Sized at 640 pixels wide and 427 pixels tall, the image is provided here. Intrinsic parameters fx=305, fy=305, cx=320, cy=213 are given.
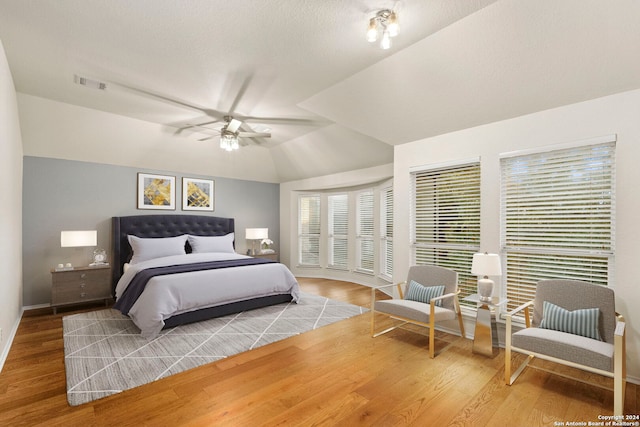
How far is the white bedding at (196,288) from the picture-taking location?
3.64 meters

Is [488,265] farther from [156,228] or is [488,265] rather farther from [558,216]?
[156,228]

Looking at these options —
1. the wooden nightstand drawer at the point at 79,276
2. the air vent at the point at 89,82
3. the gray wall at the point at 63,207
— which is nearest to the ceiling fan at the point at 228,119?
the air vent at the point at 89,82

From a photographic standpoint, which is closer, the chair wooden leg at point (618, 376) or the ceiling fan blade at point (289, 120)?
the chair wooden leg at point (618, 376)

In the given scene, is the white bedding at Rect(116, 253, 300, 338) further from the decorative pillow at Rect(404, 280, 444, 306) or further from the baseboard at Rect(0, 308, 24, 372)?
the decorative pillow at Rect(404, 280, 444, 306)

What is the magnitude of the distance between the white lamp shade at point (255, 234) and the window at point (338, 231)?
1.59m

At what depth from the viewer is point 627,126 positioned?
2.62m

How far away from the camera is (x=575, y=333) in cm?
266

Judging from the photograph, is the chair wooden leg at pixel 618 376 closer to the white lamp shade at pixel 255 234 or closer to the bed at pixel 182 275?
the bed at pixel 182 275

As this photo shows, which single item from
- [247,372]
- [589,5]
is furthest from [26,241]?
[589,5]

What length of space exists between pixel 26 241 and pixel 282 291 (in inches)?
158

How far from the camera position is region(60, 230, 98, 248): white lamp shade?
4633mm

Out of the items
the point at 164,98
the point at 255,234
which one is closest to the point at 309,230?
the point at 255,234

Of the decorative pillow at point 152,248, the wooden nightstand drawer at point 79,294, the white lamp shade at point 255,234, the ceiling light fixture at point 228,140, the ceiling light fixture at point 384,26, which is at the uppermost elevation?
the ceiling light fixture at point 384,26

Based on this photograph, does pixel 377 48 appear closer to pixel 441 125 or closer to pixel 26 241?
pixel 441 125
